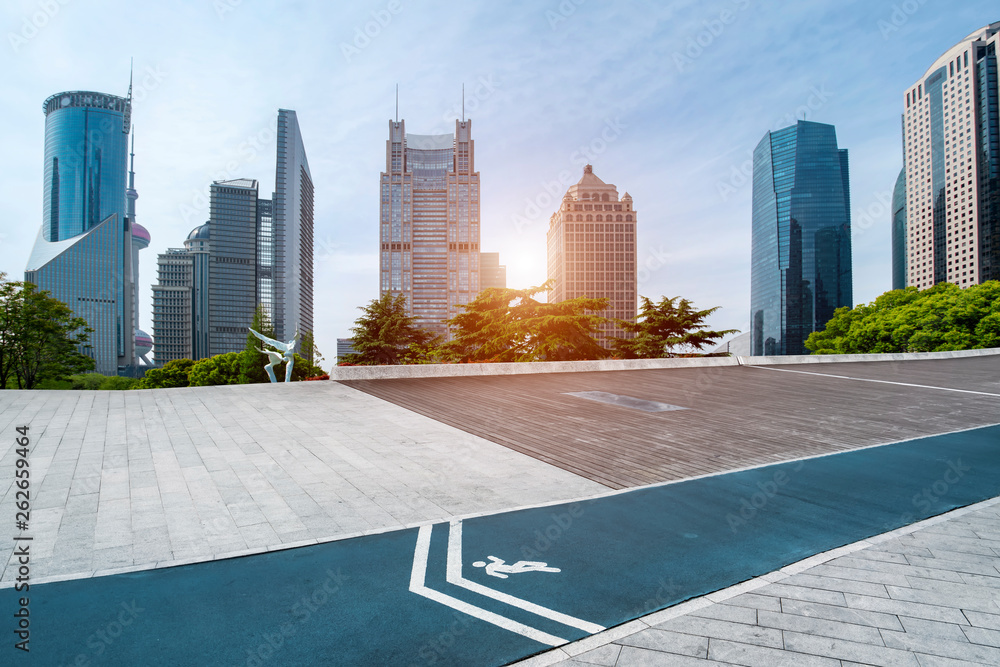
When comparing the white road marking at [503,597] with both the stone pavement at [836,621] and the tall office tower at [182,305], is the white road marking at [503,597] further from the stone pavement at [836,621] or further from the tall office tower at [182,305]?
the tall office tower at [182,305]

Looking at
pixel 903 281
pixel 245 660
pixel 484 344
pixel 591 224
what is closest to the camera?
pixel 245 660

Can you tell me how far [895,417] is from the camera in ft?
30.9

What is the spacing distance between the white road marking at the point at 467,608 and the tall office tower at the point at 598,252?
13509cm

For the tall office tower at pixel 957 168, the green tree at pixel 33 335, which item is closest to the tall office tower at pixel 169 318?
the green tree at pixel 33 335

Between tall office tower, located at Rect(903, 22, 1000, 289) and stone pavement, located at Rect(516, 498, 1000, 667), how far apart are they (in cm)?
15237

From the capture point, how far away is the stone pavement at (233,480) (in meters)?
3.92

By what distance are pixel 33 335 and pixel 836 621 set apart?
52.0 metres

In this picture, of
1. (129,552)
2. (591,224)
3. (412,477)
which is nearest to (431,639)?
(129,552)

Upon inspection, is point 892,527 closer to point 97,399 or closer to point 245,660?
point 245,660

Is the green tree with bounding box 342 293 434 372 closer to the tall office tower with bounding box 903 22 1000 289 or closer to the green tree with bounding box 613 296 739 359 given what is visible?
the green tree with bounding box 613 296 739 359

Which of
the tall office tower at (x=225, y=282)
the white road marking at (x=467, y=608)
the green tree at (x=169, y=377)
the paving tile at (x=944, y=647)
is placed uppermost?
the tall office tower at (x=225, y=282)

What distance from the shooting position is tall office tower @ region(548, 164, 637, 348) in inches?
5423

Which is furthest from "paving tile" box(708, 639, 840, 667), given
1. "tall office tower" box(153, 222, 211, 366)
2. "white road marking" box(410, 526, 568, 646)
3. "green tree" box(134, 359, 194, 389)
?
"tall office tower" box(153, 222, 211, 366)

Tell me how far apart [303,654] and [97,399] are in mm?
11665
